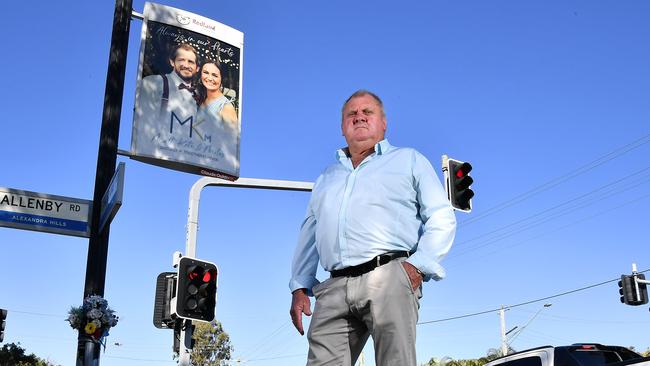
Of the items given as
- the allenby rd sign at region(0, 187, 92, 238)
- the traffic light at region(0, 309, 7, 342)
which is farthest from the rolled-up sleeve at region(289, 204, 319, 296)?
the traffic light at region(0, 309, 7, 342)

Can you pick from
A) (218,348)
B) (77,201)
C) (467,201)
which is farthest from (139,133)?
(218,348)

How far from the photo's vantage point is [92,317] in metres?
7.89

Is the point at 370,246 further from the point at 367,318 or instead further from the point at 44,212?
the point at 44,212

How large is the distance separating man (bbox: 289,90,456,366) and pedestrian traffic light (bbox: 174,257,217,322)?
5602 millimetres

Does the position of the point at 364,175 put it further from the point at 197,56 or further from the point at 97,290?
the point at 197,56

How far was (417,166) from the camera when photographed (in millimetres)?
3627

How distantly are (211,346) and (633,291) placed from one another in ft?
110

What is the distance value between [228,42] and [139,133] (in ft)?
8.44

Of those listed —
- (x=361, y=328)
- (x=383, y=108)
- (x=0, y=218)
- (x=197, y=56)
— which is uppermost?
(x=197, y=56)

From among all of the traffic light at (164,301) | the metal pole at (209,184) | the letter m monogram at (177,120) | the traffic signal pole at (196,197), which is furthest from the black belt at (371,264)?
the letter m monogram at (177,120)

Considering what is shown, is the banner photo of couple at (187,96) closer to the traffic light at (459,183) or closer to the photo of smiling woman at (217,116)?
the photo of smiling woman at (217,116)

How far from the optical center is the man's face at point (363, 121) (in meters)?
3.79

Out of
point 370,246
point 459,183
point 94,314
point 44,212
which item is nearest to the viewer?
point 370,246

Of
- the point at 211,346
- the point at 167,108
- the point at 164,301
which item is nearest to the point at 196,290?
the point at 164,301
